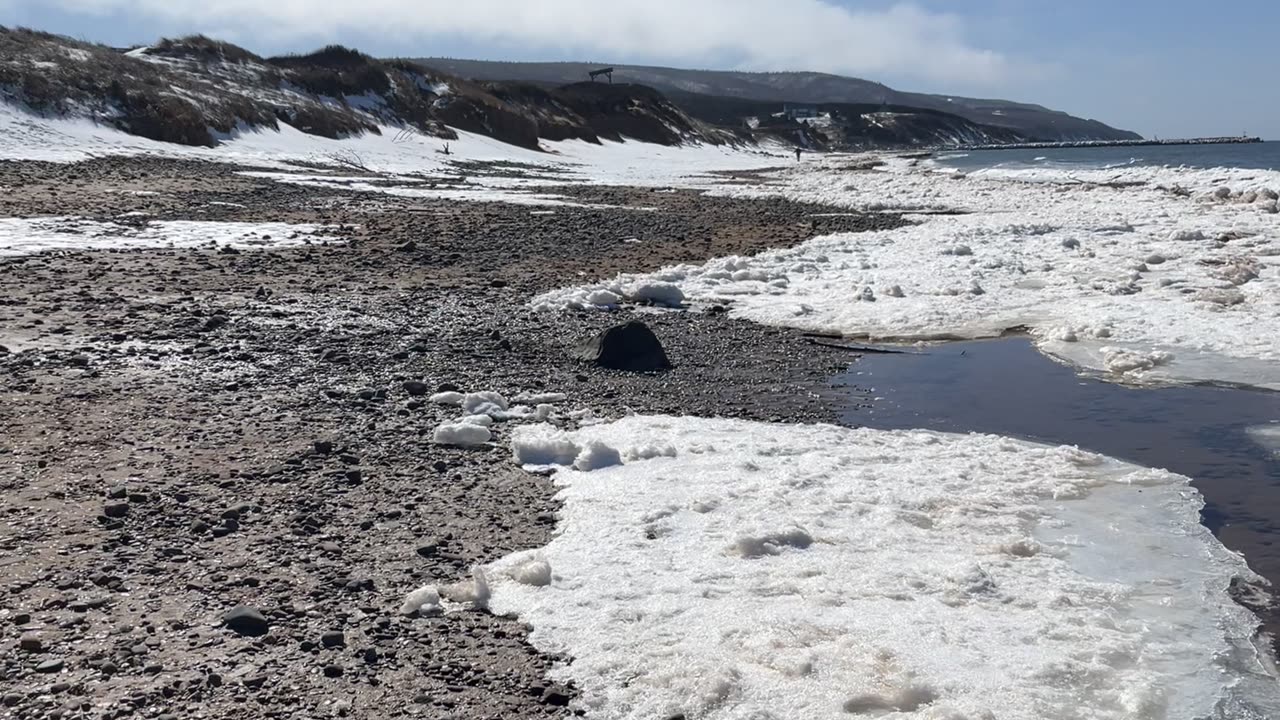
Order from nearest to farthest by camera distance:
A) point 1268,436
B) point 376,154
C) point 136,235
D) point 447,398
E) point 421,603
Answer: point 421,603, point 1268,436, point 447,398, point 136,235, point 376,154

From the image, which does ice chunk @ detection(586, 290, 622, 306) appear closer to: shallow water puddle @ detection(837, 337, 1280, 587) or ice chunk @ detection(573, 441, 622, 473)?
shallow water puddle @ detection(837, 337, 1280, 587)

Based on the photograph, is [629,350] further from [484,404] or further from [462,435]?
[462,435]

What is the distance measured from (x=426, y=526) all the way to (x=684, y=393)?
3.13m

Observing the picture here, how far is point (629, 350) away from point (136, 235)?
28.7 ft

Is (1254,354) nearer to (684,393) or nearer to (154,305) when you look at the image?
(684,393)

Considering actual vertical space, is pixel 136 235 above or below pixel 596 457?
above

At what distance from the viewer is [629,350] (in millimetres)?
8531

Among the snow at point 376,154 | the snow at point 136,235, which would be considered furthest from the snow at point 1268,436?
the snow at point 376,154

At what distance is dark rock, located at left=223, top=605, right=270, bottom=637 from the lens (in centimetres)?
390

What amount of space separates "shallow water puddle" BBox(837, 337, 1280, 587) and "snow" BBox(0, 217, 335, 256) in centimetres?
912

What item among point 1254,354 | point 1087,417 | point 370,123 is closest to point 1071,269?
point 1254,354

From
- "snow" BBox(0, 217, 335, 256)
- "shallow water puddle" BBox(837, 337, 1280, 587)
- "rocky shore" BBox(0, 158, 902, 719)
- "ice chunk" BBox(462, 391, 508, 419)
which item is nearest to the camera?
"rocky shore" BBox(0, 158, 902, 719)

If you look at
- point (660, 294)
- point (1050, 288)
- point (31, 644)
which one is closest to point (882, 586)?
point (31, 644)

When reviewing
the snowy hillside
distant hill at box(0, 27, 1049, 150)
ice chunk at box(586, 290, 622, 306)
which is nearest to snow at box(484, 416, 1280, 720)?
ice chunk at box(586, 290, 622, 306)
